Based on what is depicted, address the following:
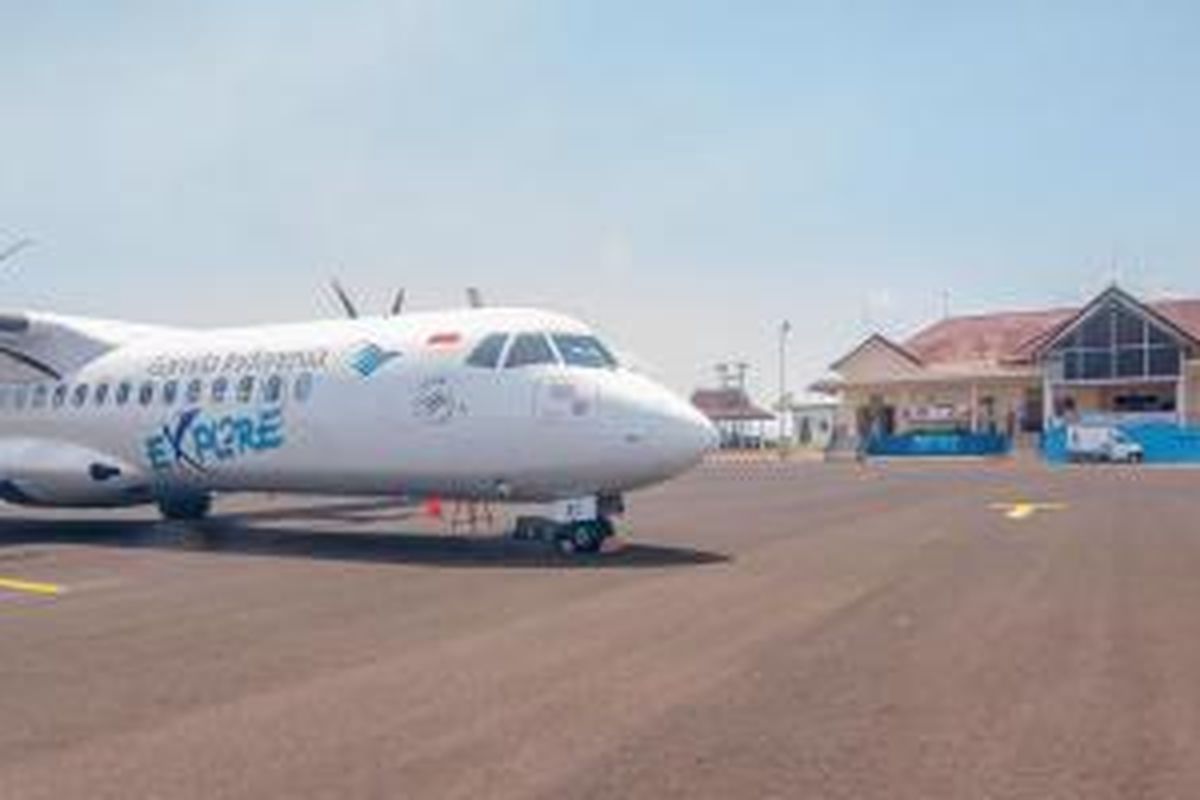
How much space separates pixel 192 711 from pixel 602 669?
8.75 feet

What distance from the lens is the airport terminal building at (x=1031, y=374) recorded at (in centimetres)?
7769

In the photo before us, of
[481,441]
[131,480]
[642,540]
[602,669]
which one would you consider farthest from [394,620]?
[131,480]

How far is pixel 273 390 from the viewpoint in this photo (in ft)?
68.6

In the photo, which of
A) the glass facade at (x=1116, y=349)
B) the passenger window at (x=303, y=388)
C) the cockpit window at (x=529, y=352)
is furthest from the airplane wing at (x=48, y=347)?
the glass facade at (x=1116, y=349)

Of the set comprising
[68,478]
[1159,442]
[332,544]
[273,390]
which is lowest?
[332,544]

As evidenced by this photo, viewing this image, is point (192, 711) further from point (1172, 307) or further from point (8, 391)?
point (1172, 307)

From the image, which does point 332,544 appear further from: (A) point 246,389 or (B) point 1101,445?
(B) point 1101,445

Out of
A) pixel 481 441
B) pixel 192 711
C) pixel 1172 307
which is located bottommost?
pixel 192 711

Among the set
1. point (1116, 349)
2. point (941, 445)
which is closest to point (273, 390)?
point (941, 445)

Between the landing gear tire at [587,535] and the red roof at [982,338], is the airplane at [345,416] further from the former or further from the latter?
the red roof at [982,338]

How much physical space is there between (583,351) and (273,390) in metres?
5.16

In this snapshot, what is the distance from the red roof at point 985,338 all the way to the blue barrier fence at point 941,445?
8716mm

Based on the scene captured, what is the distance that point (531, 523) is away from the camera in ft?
64.4

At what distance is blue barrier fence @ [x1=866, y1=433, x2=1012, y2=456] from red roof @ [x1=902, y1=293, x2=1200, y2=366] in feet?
28.6
